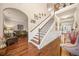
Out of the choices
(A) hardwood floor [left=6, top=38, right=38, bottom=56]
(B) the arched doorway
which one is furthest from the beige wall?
(A) hardwood floor [left=6, top=38, right=38, bottom=56]

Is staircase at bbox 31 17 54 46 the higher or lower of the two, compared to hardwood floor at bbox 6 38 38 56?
higher

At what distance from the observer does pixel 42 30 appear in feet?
5.82

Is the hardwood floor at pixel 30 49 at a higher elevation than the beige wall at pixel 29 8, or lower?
lower

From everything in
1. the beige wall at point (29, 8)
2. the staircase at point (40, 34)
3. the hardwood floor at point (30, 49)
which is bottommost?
the hardwood floor at point (30, 49)

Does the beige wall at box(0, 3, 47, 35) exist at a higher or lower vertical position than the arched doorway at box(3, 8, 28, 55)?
higher

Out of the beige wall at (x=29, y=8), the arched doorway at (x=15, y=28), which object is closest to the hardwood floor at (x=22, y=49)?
the arched doorway at (x=15, y=28)

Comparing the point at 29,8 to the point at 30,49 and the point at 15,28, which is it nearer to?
the point at 15,28

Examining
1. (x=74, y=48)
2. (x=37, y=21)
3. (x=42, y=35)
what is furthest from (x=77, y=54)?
(x=37, y=21)

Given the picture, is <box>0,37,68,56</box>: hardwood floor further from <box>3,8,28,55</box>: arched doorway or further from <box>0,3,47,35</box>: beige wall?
<box>0,3,47,35</box>: beige wall

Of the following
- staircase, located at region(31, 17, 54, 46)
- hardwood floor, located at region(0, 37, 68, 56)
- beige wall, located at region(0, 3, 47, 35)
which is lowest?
hardwood floor, located at region(0, 37, 68, 56)

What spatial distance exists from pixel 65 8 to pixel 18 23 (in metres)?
0.49

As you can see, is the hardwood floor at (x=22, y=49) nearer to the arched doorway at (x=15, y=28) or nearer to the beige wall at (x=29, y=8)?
the arched doorway at (x=15, y=28)

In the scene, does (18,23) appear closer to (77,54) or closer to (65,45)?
(65,45)

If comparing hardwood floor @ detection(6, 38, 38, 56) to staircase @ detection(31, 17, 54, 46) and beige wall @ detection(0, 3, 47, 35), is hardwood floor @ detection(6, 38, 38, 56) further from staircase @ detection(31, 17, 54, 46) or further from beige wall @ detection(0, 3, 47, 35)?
beige wall @ detection(0, 3, 47, 35)
